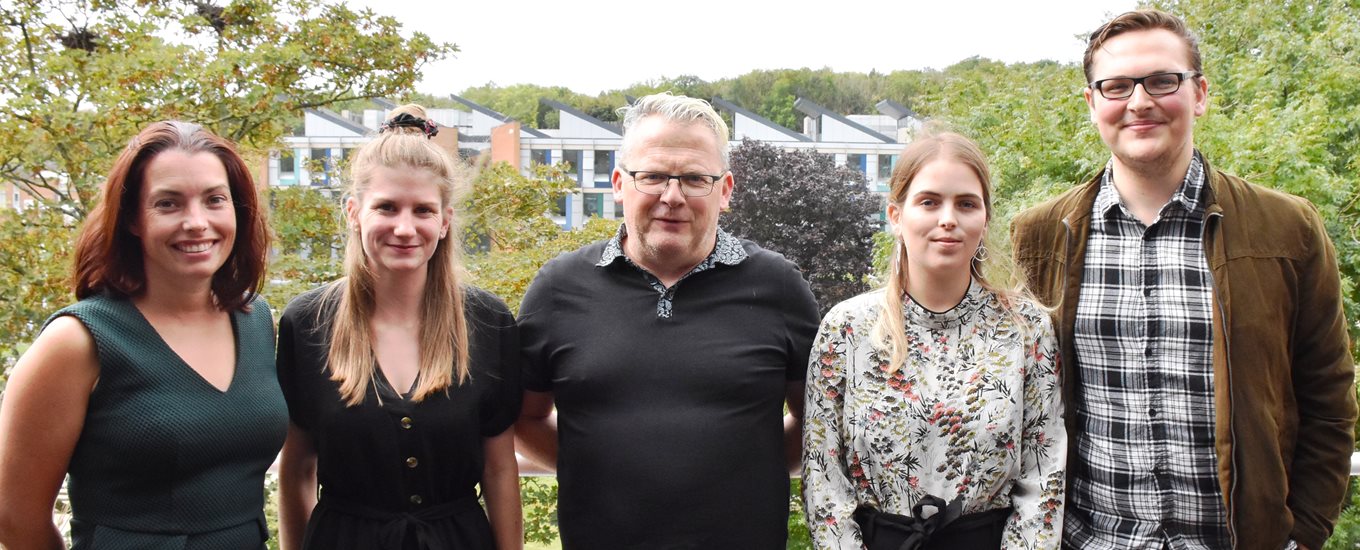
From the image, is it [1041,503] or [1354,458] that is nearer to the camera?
[1041,503]

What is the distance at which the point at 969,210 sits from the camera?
2.10 metres

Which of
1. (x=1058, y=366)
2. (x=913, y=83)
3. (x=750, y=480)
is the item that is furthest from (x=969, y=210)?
(x=913, y=83)

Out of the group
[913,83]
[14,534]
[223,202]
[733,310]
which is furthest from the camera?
[913,83]

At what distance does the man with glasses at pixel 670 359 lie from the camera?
215cm

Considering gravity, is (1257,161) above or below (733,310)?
above

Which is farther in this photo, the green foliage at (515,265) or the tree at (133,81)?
the green foliage at (515,265)

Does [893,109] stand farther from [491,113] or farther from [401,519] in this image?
[401,519]

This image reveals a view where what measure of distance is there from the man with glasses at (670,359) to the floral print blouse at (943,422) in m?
0.15

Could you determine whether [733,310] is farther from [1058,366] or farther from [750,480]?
[1058,366]

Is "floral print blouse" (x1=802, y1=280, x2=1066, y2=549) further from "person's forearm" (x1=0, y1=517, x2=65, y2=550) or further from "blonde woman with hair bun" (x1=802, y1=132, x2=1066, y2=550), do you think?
"person's forearm" (x1=0, y1=517, x2=65, y2=550)

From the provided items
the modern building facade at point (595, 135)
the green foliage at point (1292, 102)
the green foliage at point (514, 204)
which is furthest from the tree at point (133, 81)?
the modern building facade at point (595, 135)

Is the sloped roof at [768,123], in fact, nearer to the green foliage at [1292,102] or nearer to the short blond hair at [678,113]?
the green foliage at [1292,102]

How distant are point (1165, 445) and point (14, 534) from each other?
2.27 m

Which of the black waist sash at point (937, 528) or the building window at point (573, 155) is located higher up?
the building window at point (573, 155)
